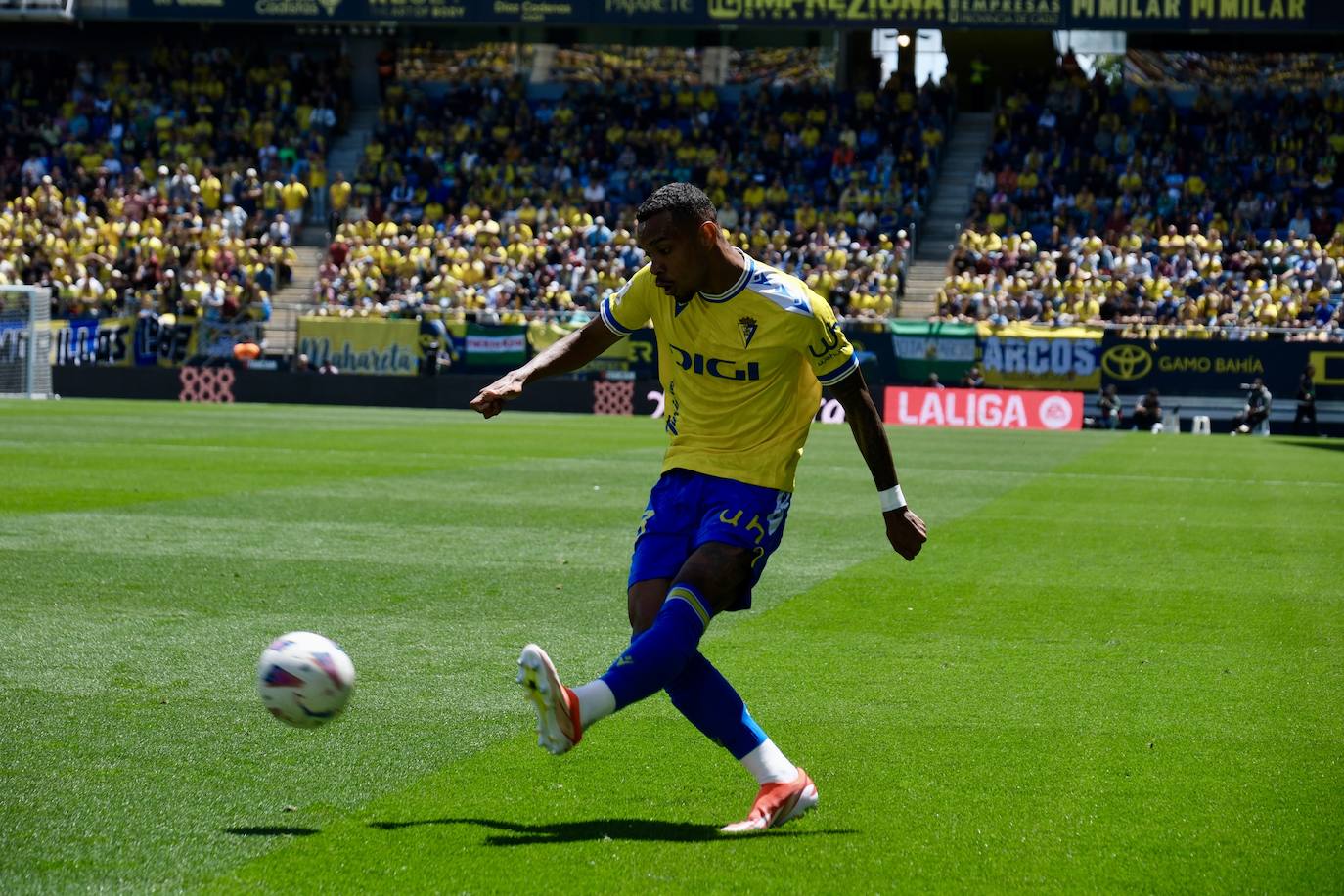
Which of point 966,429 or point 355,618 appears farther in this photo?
point 966,429

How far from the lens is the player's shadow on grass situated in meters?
4.68

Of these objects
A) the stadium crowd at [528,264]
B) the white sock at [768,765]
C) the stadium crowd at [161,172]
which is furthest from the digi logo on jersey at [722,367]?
the stadium crowd at [161,172]

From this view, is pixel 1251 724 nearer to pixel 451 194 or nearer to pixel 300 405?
pixel 300 405

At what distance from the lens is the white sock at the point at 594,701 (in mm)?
4555

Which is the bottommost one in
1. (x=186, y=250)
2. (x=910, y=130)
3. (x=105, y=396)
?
(x=105, y=396)

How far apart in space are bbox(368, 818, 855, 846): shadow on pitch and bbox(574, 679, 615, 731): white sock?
0.42 m

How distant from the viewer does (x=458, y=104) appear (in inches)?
1940

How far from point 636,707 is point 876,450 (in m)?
1.94

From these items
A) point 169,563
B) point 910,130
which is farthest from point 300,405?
point 169,563

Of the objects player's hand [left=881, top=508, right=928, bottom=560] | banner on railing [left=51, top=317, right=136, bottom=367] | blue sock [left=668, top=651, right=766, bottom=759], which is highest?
player's hand [left=881, top=508, right=928, bottom=560]

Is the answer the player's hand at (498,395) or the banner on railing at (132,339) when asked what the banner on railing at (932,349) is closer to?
the banner on railing at (132,339)

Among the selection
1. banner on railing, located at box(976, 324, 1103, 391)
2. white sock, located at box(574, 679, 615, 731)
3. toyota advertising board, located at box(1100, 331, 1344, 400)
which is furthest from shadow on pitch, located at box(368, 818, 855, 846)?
toyota advertising board, located at box(1100, 331, 1344, 400)

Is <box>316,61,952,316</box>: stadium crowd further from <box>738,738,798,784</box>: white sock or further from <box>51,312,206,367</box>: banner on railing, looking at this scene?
<box>738,738,798,784</box>: white sock

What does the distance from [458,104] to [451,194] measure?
4720 millimetres
